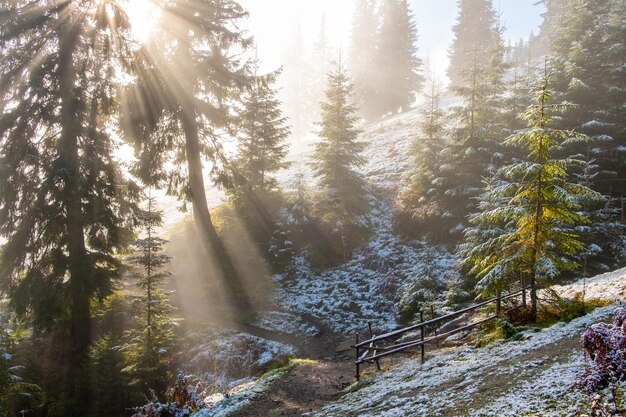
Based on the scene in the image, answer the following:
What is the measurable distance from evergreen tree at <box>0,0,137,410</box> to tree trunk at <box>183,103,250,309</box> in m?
5.03

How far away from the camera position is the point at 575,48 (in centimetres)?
2280

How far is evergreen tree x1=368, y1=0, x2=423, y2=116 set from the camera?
50625 millimetres

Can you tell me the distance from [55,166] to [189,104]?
7816mm

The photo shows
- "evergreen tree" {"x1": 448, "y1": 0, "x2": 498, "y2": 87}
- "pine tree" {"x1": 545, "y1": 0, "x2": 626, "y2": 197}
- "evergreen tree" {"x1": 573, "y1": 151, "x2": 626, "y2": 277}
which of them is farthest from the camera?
"evergreen tree" {"x1": 448, "y1": 0, "x2": 498, "y2": 87}

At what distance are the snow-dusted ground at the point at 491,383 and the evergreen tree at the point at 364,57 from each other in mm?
44343

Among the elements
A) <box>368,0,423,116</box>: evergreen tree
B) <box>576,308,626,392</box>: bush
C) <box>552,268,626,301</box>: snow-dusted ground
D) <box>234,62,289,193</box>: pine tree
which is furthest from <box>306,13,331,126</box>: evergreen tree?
<box>576,308,626,392</box>: bush

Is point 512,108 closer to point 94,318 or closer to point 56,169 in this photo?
point 56,169

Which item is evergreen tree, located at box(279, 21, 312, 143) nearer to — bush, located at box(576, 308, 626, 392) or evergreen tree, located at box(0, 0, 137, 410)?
evergreen tree, located at box(0, 0, 137, 410)

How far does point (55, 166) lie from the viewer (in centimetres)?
1600

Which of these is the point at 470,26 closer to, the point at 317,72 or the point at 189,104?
the point at 317,72

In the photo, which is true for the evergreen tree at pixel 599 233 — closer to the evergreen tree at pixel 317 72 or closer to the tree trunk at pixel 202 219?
the tree trunk at pixel 202 219

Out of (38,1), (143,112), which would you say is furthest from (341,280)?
(38,1)

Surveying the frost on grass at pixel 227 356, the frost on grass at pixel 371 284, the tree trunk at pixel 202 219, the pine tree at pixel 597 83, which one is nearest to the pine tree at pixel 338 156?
the frost on grass at pixel 371 284

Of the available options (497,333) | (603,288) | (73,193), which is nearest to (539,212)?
(497,333)
